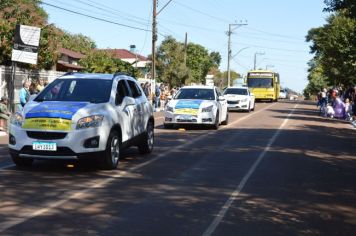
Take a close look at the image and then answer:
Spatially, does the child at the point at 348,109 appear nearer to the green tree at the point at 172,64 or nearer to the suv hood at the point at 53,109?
the suv hood at the point at 53,109

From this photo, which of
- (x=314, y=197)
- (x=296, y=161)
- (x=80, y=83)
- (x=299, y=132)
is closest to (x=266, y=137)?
(x=299, y=132)

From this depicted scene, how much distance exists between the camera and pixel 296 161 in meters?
11.7

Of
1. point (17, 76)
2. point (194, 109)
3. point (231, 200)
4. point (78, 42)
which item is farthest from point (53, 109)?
point (78, 42)

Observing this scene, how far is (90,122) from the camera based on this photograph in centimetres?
928

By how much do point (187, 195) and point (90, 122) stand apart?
232 cm

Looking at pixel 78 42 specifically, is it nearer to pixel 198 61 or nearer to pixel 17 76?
pixel 198 61

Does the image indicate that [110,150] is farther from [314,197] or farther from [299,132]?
[299,132]

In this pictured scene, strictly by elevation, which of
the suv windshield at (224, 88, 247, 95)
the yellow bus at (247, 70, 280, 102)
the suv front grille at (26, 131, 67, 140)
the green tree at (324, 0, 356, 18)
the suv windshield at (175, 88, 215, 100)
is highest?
the green tree at (324, 0, 356, 18)

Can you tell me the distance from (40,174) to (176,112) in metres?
9.67

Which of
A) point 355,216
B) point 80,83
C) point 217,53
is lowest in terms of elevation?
point 355,216

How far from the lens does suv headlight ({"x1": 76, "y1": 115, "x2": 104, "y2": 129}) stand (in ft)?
30.1

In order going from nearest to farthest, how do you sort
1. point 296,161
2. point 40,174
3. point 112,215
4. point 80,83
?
point 112,215
point 40,174
point 80,83
point 296,161

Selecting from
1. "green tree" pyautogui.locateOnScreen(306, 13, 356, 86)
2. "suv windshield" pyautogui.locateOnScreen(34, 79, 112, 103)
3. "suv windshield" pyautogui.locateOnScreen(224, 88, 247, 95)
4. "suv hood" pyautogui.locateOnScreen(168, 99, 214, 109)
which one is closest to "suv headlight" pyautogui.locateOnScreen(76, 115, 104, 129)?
"suv windshield" pyautogui.locateOnScreen(34, 79, 112, 103)

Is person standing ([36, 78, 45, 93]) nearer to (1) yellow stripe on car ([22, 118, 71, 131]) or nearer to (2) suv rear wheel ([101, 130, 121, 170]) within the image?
(2) suv rear wheel ([101, 130, 121, 170])
